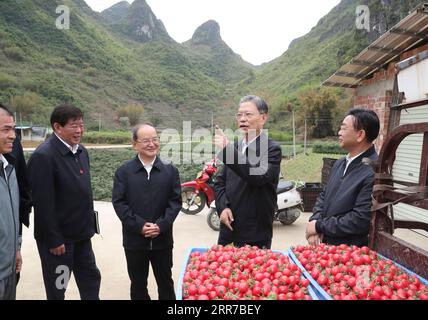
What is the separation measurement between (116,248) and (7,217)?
2.88 m

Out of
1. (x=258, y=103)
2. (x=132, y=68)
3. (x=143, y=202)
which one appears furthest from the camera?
(x=132, y=68)

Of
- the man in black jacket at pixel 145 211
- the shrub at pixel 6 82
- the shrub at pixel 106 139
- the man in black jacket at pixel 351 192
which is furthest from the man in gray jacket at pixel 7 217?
the shrub at pixel 6 82

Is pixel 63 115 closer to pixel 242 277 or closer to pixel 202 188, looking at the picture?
pixel 242 277

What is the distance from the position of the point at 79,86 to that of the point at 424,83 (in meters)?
46.0

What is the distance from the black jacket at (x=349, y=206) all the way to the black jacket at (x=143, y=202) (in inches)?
44.2

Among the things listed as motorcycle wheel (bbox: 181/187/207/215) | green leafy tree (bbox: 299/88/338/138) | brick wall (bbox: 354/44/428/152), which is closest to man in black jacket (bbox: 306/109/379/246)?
brick wall (bbox: 354/44/428/152)

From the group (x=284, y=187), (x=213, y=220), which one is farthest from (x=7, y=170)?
(x=284, y=187)

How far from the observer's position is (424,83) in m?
1.73

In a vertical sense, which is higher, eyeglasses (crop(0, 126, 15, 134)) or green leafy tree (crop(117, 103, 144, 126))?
green leafy tree (crop(117, 103, 144, 126))

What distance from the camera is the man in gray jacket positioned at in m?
1.91

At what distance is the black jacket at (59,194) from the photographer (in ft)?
7.83

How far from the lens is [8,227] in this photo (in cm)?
194

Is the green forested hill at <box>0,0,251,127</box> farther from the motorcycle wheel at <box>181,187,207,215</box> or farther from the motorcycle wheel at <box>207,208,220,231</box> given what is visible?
the motorcycle wheel at <box>207,208,220,231</box>

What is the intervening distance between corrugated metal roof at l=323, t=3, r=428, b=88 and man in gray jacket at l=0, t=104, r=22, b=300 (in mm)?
4447
